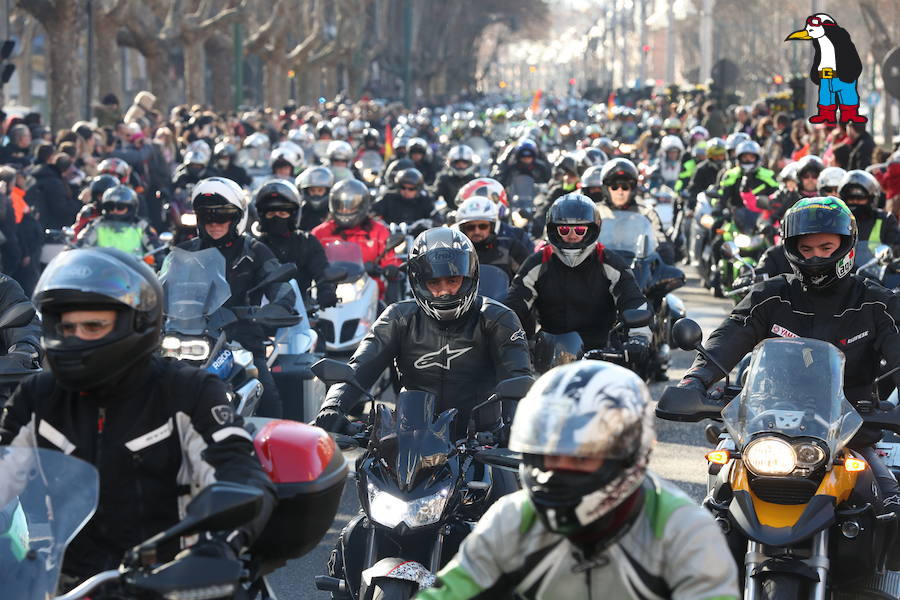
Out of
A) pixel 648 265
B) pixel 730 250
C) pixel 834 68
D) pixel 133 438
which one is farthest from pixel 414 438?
pixel 834 68

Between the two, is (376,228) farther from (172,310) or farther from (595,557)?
(595,557)

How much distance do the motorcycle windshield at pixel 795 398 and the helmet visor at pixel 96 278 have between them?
212 centimetres

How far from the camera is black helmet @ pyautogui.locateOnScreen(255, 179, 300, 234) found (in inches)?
446

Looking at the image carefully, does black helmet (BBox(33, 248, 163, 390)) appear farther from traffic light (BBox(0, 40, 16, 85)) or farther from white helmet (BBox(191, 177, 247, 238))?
traffic light (BBox(0, 40, 16, 85))

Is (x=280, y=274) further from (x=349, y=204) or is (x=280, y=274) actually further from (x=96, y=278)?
(x=349, y=204)

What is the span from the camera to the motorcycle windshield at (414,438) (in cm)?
599

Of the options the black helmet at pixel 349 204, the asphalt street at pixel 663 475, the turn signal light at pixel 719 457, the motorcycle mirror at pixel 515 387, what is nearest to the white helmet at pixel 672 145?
the asphalt street at pixel 663 475

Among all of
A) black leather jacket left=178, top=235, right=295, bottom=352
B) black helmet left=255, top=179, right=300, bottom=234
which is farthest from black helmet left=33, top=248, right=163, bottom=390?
black helmet left=255, top=179, right=300, bottom=234

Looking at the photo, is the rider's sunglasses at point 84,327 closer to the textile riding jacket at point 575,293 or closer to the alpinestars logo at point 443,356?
the alpinestars logo at point 443,356

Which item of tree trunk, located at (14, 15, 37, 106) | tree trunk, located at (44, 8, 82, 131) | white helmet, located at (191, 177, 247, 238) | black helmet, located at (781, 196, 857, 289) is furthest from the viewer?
tree trunk, located at (14, 15, 37, 106)

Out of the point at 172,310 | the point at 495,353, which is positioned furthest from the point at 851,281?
the point at 172,310

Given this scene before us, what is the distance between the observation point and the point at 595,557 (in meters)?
3.62

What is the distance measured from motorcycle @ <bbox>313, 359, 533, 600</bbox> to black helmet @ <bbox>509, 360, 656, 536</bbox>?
214 centimetres

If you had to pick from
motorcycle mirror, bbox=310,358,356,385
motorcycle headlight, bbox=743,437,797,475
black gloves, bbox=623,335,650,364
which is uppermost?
motorcycle mirror, bbox=310,358,356,385
